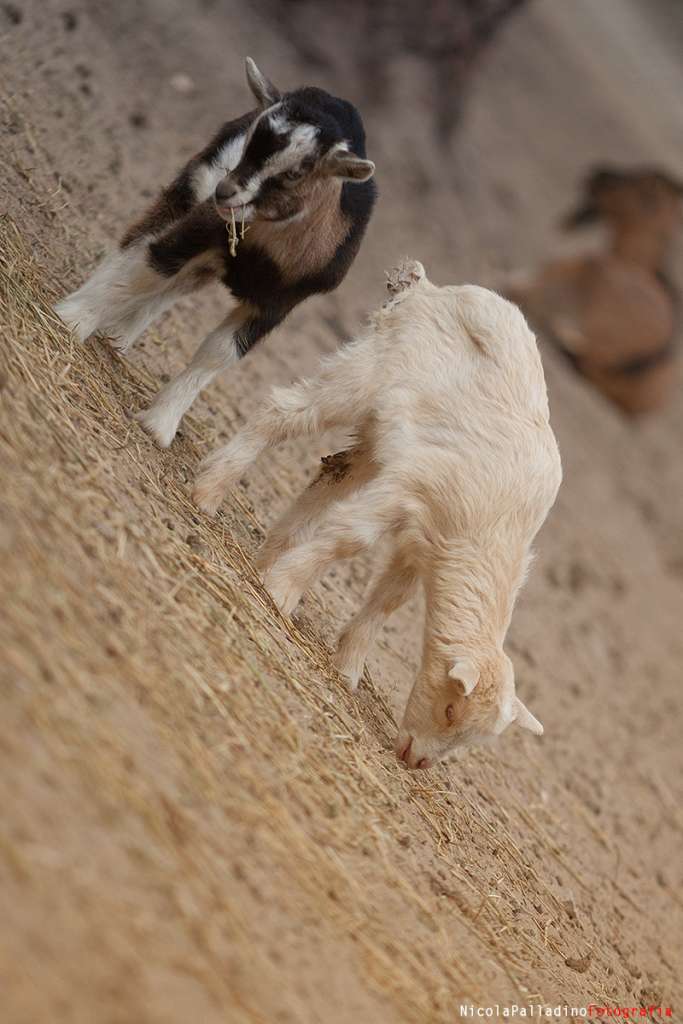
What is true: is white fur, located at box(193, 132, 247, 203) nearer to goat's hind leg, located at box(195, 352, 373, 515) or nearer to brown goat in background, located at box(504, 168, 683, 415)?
goat's hind leg, located at box(195, 352, 373, 515)

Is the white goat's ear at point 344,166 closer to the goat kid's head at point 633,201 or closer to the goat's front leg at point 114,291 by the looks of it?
the goat's front leg at point 114,291

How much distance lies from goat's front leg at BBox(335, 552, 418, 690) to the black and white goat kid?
1.12 meters

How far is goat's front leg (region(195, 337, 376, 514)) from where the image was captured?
4812mm

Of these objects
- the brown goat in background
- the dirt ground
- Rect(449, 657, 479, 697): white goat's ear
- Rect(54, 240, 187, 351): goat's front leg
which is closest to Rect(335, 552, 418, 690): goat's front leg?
the dirt ground

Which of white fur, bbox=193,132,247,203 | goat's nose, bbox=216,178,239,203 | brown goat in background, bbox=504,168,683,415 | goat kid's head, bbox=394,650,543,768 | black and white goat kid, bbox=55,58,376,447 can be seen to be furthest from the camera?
brown goat in background, bbox=504,168,683,415

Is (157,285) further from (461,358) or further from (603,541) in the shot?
(603,541)

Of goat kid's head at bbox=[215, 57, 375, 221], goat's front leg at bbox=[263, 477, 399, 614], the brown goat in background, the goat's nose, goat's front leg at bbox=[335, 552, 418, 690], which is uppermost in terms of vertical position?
the goat's nose

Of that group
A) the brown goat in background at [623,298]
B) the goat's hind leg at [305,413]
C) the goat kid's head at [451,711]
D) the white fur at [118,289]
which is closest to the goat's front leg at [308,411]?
the goat's hind leg at [305,413]

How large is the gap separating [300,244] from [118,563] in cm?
217

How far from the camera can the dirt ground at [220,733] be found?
8.23ft

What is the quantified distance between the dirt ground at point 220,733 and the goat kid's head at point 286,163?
962 millimetres

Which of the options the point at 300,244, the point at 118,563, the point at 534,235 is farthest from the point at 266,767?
the point at 534,235

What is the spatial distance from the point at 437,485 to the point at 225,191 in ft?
4.76

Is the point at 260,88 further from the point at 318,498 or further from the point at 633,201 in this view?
the point at 633,201
